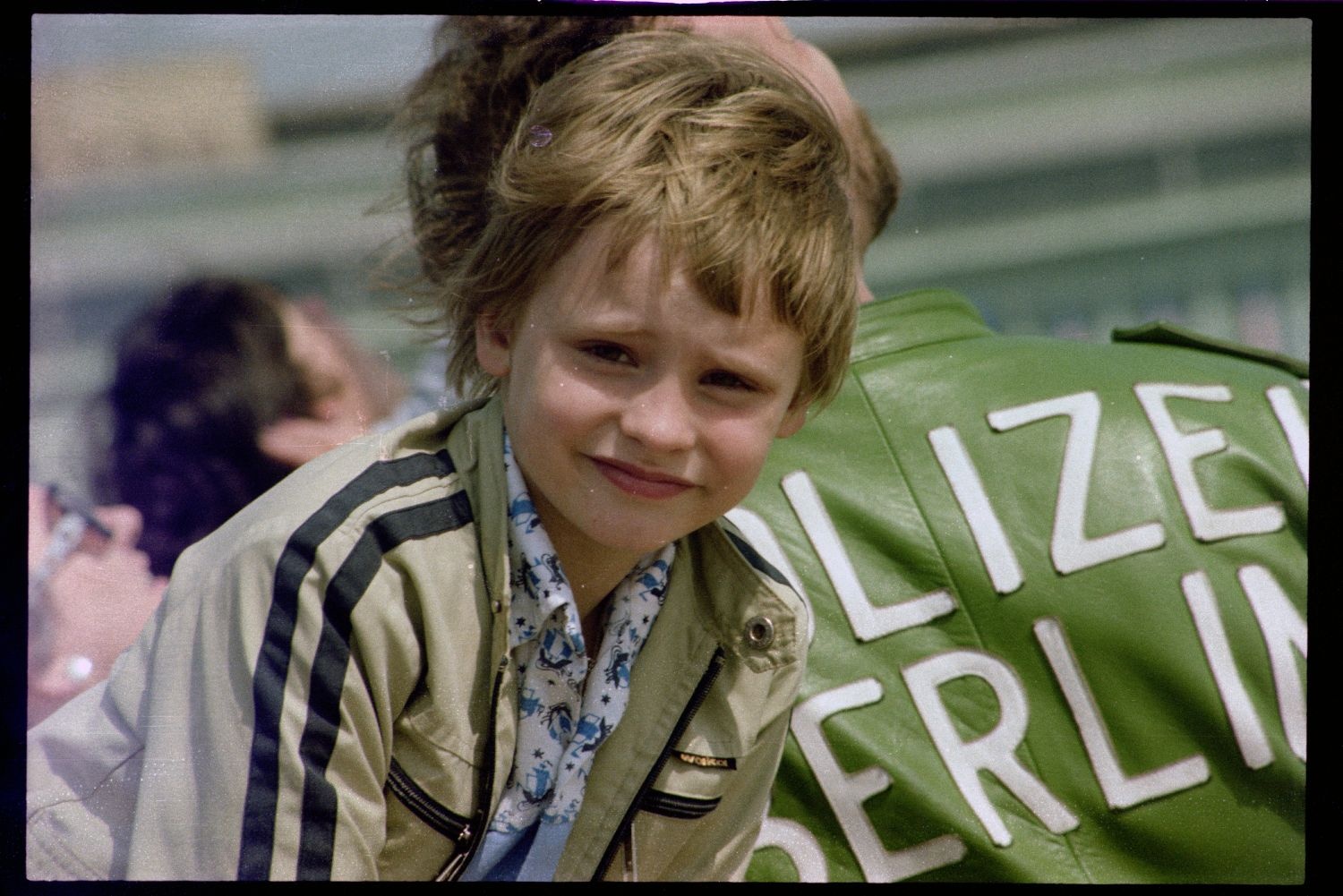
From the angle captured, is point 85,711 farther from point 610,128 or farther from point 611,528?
point 610,128

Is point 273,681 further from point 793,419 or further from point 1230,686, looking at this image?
point 1230,686

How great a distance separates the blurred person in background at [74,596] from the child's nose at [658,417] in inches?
26.6

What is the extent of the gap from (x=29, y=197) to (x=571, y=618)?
881 millimetres

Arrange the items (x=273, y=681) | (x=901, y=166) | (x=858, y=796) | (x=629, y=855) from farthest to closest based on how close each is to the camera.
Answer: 1. (x=901, y=166)
2. (x=858, y=796)
3. (x=629, y=855)
4. (x=273, y=681)

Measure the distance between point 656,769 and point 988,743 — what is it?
466 mm

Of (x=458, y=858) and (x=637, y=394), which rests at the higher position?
(x=637, y=394)

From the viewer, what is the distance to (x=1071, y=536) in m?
1.99

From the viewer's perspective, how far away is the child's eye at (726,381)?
5.49ft

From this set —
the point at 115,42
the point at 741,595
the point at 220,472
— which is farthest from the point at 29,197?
the point at 741,595

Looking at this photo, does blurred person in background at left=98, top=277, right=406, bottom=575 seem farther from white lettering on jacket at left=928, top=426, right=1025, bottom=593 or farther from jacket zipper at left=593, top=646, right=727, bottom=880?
white lettering on jacket at left=928, top=426, right=1025, bottom=593

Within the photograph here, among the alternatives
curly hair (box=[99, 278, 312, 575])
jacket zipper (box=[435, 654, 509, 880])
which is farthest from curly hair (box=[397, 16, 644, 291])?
jacket zipper (box=[435, 654, 509, 880])

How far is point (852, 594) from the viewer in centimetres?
198

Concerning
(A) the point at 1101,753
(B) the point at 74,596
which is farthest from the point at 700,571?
(B) the point at 74,596

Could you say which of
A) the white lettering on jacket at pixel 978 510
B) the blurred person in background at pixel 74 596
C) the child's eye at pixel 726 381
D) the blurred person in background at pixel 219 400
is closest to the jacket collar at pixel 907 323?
the white lettering on jacket at pixel 978 510
